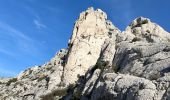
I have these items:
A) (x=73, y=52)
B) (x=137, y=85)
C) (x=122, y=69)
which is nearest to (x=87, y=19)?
(x=73, y=52)

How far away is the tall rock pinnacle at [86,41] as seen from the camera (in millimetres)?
83125

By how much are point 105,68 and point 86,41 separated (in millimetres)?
39326

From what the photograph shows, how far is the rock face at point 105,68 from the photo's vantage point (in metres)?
34.7

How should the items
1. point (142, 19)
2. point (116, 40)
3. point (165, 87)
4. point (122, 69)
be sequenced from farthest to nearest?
point (142, 19) < point (116, 40) < point (122, 69) < point (165, 87)

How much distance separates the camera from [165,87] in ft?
102

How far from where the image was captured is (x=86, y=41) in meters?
87.1

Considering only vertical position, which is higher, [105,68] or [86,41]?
[86,41]

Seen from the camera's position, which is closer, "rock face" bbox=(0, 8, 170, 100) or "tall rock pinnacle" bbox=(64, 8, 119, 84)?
"rock face" bbox=(0, 8, 170, 100)

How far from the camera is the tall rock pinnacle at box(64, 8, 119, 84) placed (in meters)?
83.1

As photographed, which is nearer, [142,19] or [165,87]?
[165,87]

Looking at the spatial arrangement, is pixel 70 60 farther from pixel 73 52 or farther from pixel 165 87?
pixel 165 87

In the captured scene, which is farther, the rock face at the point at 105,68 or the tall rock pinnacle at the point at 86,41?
the tall rock pinnacle at the point at 86,41

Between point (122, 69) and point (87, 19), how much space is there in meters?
49.7

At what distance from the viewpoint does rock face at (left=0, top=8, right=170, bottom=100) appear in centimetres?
3466
